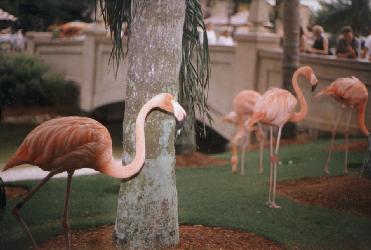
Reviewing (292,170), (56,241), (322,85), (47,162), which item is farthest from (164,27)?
(322,85)

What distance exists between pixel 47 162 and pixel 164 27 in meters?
1.27

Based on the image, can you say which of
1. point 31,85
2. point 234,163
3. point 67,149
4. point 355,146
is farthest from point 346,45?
point 31,85

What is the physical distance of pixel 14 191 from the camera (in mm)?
6570

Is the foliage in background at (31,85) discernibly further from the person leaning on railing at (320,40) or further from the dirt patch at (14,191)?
the person leaning on railing at (320,40)

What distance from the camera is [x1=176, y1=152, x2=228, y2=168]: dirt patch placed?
8969mm

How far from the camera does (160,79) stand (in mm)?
4184

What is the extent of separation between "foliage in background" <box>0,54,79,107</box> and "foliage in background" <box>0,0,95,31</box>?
4.01ft

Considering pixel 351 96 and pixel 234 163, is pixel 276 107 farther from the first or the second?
pixel 234 163

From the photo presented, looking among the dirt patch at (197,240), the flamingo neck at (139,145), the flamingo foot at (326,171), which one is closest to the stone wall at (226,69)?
Answer: the flamingo foot at (326,171)

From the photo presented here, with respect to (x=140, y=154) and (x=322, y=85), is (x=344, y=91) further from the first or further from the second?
(x=140, y=154)

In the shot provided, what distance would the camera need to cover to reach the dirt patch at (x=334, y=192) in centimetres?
553

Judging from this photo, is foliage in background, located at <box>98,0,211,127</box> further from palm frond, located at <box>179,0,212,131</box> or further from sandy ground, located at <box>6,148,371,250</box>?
sandy ground, located at <box>6,148,371,250</box>

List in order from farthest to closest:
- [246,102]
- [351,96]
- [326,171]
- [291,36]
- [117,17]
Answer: [291,36] → [246,102] → [326,171] → [351,96] → [117,17]

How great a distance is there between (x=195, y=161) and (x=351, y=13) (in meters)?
3.49
